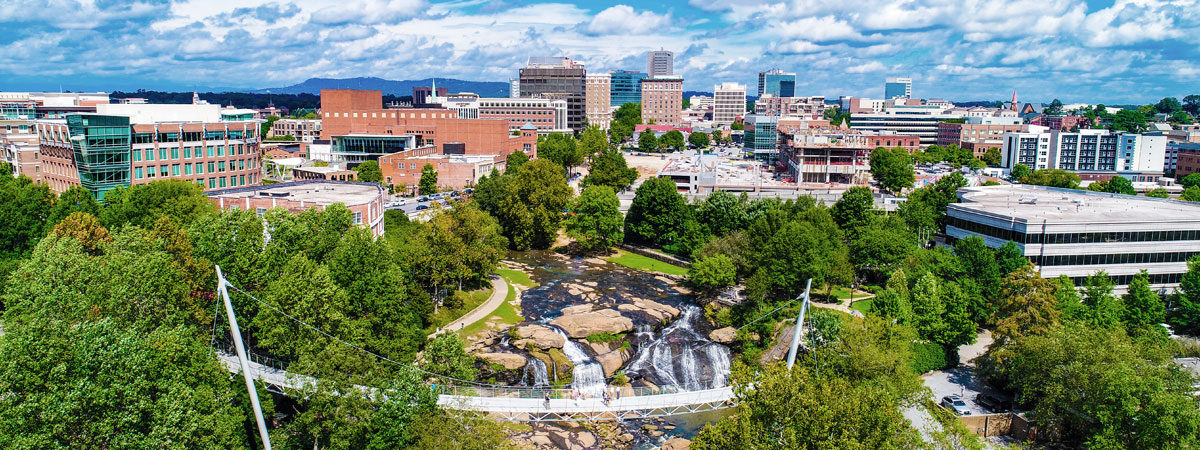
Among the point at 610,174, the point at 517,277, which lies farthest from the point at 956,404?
the point at 610,174

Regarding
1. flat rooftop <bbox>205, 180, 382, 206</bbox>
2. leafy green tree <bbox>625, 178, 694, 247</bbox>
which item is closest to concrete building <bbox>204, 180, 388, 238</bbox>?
flat rooftop <bbox>205, 180, 382, 206</bbox>

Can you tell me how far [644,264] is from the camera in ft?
281

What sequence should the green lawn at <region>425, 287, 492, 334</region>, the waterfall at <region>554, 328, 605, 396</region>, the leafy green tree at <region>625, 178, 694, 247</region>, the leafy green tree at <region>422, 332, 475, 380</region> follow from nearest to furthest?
1. the leafy green tree at <region>422, 332, 475, 380</region>
2. the waterfall at <region>554, 328, 605, 396</region>
3. the green lawn at <region>425, 287, 492, 334</region>
4. the leafy green tree at <region>625, 178, 694, 247</region>

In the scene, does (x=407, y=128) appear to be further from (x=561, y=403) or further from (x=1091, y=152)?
(x=1091, y=152)

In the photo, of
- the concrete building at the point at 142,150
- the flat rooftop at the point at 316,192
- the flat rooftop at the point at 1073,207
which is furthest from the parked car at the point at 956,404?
the concrete building at the point at 142,150

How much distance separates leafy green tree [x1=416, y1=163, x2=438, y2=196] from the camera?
11869 centimetres

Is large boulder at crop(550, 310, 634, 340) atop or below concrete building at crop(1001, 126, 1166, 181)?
below

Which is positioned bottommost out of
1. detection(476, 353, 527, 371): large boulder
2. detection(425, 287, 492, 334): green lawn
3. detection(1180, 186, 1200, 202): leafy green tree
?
detection(476, 353, 527, 371): large boulder

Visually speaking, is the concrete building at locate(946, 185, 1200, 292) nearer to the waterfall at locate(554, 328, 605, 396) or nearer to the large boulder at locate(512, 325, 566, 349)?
the waterfall at locate(554, 328, 605, 396)

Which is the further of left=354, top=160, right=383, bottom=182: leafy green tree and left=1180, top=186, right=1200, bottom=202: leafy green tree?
left=354, top=160, right=383, bottom=182: leafy green tree

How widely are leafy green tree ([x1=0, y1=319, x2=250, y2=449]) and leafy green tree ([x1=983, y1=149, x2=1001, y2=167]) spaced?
180319 mm

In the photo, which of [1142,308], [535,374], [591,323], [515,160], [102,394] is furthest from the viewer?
[515,160]

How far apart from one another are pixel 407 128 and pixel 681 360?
110m

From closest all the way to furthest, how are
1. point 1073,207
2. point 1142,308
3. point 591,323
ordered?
point 1142,308
point 591,323
point 1073,207
